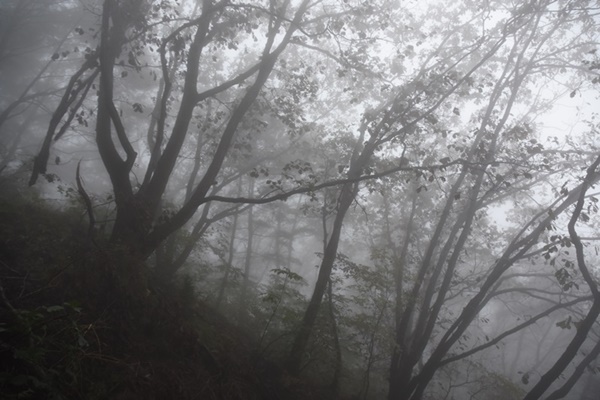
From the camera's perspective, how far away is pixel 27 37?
18.6 meters

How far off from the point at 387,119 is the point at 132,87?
1961 cm

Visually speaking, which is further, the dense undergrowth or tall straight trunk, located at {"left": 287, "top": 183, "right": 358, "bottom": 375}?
tall straight trunk, located at {"left": 287, "top": 183, "right": 358, "bottom": 375}

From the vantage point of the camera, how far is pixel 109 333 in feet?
17.5

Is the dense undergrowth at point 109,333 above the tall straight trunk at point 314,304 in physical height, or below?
below

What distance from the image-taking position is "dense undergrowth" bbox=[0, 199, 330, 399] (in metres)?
3.96

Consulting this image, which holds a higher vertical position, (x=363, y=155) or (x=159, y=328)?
(x=363, y=155)

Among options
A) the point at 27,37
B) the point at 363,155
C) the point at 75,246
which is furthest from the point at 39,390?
the point at 27,37

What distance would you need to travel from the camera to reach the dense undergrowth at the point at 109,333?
156 inches

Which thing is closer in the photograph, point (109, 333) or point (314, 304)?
point (109, 333)

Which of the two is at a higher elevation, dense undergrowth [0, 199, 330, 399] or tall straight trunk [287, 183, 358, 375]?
tall straight trunk [287, 183, 358, 375]

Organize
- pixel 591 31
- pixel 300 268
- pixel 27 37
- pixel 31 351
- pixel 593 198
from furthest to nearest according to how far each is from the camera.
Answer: pixel 300 268 → pixel 27 37 → pixel 591 31 → pixel 593 198 → pixel 31 351

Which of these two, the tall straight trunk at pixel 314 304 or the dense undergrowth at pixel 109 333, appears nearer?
the dense undergrowth at pixel 109 333

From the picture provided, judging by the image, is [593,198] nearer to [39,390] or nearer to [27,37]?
[39,390]

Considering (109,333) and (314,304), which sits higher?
(314,304)
